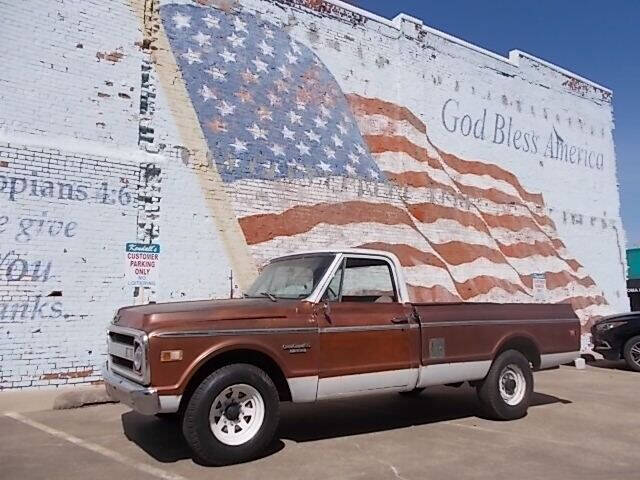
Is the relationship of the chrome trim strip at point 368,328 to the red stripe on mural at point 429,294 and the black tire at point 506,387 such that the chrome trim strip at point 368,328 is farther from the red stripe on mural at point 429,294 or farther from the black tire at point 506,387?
the red stripe on mural at point 429,294

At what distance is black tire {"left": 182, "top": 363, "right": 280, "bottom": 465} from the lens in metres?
5.38

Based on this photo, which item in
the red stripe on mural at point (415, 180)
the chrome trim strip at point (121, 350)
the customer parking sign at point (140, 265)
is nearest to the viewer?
the chrome trim strip at point (121, 350)

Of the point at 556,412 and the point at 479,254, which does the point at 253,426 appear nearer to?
the point at 556,412

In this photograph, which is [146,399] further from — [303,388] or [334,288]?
[334,288]

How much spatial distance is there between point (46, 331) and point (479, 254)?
10.0 meters

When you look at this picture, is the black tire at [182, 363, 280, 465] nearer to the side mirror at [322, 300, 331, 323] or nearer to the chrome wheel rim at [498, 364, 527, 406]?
the side mirror at [322, 300, 331, 323]

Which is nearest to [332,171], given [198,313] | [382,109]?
[382,109]

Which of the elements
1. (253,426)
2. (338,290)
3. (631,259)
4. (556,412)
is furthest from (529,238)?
(631,259)

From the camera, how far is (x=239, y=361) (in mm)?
5852

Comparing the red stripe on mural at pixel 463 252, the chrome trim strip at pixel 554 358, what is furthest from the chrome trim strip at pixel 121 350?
the red stripe on mural at pixel 463 252

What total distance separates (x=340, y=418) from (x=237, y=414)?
2.34 metres

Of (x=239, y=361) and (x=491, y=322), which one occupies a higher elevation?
(x=491, y=322)

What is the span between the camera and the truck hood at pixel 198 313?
549 cm

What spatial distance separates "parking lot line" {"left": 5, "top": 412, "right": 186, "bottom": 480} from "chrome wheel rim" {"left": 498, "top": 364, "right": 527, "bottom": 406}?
4356 mm
